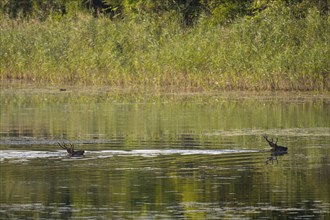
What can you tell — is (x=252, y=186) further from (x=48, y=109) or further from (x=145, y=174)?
(x=48, y=109)

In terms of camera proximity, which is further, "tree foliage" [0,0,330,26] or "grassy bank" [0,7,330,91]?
"tree foliage" [0,0,330,26]

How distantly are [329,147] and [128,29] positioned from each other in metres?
14.6

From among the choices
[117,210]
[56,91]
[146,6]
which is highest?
[146,6]

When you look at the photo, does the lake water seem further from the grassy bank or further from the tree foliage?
the tree foliage

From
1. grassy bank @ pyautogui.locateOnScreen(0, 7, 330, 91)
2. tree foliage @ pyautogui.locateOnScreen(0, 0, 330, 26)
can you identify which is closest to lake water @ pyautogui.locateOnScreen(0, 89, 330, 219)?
grassy bank @ pyautogui.locateOnScreen(0, 7, 330, 91)

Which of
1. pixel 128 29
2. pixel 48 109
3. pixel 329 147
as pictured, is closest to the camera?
pixel 329 147

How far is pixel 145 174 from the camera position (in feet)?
42.2

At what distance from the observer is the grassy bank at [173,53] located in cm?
2562

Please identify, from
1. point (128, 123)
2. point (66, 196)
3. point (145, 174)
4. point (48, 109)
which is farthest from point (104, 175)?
point (48, 109)

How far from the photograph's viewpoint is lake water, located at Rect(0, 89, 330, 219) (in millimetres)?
10781

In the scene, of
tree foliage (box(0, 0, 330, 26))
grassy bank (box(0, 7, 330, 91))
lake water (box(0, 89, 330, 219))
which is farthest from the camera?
tree foliage (box(0, 0, 330, 26))

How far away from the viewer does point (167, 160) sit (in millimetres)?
14242

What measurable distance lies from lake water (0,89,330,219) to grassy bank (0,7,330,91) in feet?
5.00

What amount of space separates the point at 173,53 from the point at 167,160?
515 inches
